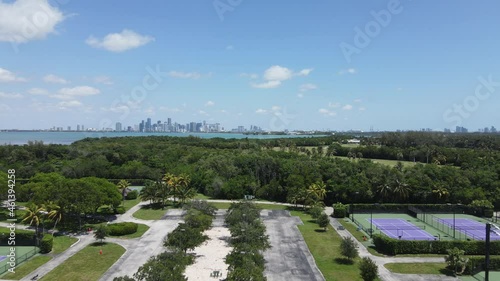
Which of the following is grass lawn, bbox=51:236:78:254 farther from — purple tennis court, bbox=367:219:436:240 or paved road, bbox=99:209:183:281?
purple tennis court, bbox=367:219:436:240

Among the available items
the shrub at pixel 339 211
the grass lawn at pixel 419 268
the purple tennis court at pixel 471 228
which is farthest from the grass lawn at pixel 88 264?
the purple tennis court at pixel 471 228

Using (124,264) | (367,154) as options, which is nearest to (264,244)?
(124,264)

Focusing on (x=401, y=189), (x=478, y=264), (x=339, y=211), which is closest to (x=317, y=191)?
(x=339, y=211)

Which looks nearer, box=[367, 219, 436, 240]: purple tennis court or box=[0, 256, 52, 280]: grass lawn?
box=[0, 256, 52, 280]: grass lawn

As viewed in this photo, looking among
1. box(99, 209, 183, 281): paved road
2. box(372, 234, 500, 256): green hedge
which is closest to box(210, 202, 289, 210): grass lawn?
box(99, 209, 183, 281): paved road

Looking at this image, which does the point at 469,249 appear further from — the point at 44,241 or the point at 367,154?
the point at 367,154

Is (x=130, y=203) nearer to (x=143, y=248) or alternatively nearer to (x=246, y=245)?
(x=143, y=248)

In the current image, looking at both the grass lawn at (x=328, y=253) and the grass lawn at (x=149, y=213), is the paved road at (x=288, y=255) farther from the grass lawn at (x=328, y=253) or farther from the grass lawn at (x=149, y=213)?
the grass lawn at (x=149, y=213)
